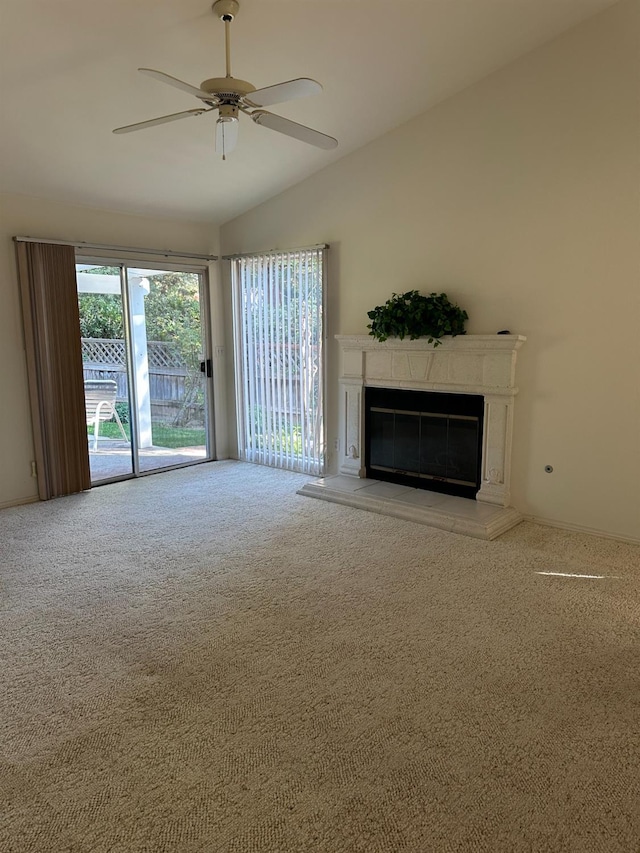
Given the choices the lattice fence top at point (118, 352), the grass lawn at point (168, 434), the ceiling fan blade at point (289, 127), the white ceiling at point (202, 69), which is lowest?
the grass lawn at point (168, 434)

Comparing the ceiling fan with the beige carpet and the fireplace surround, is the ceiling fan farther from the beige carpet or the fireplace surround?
the beige carpet

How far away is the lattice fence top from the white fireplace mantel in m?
1.81

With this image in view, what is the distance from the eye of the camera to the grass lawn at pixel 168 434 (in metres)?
5.62

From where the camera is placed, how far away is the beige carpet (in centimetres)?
165

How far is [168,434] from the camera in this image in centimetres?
592

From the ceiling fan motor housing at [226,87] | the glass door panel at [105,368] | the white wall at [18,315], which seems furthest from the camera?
the glass door panel at [105,368]

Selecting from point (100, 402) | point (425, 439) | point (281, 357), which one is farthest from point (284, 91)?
point (100, 402)

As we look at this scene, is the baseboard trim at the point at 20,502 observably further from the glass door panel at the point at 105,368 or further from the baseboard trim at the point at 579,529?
the baseboard trim at the point at 579,529

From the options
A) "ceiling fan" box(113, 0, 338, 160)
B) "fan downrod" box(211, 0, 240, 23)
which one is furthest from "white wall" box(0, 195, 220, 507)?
"fan downrod" box(211, 0, 240, 23)

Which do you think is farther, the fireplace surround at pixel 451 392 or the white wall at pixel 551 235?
the fireplace surround at pixel 451 392

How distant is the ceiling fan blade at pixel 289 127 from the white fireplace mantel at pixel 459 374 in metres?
1.85

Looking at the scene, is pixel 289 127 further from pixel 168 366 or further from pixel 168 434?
pixel 168 434

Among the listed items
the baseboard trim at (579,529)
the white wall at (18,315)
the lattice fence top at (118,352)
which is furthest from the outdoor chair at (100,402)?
the baseboard trim at (579,529)

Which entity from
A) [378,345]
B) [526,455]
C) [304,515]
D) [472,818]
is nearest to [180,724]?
[472,818]
